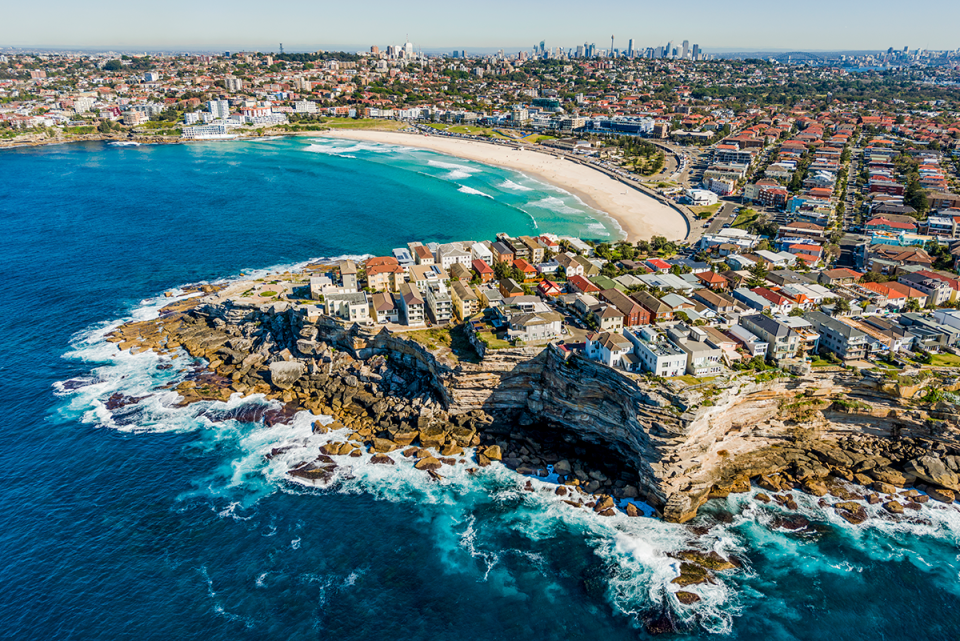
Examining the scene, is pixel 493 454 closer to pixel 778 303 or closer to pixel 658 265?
pixel 778 303

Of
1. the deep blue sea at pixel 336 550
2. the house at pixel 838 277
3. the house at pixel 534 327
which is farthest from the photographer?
the house at pixel 838 277

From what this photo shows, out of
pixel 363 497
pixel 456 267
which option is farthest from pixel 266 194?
pixel 363 497

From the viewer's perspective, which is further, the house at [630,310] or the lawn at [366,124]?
the lawn at [366,124]

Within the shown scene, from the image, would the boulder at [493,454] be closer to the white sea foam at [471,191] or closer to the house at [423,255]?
the house at [423,255]

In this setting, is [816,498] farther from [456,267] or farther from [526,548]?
[456,267]

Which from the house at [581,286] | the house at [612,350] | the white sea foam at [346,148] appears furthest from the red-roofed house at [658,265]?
the white sea foam at [346,148]
